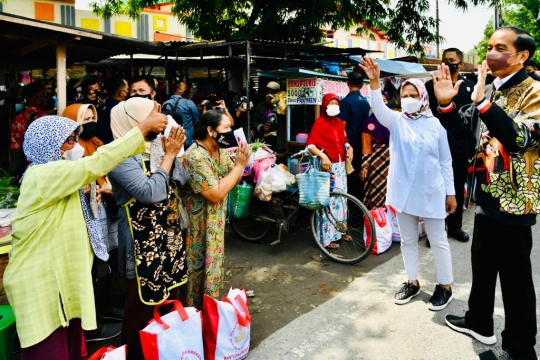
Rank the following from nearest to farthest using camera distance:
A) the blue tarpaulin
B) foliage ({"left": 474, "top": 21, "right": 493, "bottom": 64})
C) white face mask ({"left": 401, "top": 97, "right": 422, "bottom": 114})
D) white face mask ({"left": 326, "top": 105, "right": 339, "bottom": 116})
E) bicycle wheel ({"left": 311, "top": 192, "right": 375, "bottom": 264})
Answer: white face mask ({"left": 401, "top": 97, "right": 422, "bottom": 114}) < bicycle wheel ({"left": 311, "top": 192, "right": 375, "bottom": 264}) < white face mask ({"left": 326, "top": 105, "right": 339, "bottom": 116}) < the blue tarpaulin < foliage ({"left": 474, "top": 21, "right": 493, "bottom": 64})

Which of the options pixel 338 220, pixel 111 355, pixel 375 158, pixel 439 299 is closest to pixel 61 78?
pixel 338 220

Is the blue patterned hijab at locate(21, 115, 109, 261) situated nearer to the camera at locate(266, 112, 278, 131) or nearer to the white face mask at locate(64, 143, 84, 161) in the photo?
the white face mask at locate(64, 143, 84, 161)

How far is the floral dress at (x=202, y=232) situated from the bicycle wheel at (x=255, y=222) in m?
1.98

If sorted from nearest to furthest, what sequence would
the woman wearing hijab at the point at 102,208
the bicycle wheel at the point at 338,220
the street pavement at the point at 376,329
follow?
the street pavement at the point at 376,329 < the woman wearing hijab at the point at 102,208 < the bicycle wheel at the point at 338,220

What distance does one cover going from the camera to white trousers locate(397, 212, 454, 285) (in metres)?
3.71

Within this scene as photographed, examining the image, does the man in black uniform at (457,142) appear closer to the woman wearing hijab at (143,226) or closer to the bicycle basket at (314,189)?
the bicycle basket at (314,189)

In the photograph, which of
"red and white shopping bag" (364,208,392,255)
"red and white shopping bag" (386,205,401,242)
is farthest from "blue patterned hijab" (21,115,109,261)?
"red and white shopping bag" (386,205,401,242)

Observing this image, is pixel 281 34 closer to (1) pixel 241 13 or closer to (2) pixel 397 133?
(1) pixel 241 13

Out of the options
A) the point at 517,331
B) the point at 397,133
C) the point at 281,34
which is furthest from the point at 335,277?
the point at 281,34

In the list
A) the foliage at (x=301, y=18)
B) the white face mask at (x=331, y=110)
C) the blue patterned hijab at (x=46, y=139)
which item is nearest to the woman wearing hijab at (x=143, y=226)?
the blue patterned hijab at (x=46, y=139)

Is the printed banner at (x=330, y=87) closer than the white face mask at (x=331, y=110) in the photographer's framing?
No

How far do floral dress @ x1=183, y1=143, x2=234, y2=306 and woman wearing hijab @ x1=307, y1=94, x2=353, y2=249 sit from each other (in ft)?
6.47

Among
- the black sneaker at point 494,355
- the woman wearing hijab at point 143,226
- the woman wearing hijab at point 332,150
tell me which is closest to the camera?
the woman wearing hijab at point 143,226

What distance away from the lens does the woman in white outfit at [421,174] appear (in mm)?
3670
